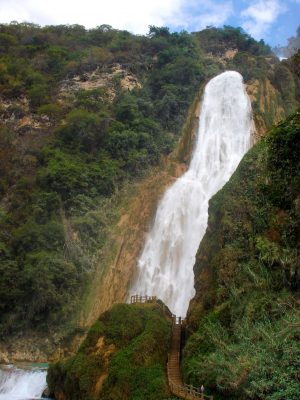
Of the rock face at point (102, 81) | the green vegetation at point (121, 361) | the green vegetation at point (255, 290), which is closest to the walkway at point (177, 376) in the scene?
the green vegetation at point (121, 361)

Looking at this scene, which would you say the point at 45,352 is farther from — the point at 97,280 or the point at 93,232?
the point at 93,232

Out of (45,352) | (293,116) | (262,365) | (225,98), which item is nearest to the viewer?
(262,365)

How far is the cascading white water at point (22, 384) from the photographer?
2122 centimetres

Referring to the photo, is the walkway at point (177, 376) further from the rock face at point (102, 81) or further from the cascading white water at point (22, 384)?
the rock face at point (102, 81)

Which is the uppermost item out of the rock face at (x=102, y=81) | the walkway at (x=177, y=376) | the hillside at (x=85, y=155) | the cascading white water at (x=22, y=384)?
the rock face at (x=102, y=81)

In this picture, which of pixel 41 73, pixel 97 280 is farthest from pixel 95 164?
pixel 41 73

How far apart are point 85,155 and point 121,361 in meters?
22.5

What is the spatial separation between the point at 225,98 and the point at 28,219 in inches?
777

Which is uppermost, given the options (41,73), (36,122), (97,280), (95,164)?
(41,73)

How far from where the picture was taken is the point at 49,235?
30.5 metres

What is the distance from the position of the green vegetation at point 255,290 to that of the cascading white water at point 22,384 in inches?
313

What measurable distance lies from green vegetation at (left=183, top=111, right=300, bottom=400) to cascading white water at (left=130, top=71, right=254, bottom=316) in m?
7.33

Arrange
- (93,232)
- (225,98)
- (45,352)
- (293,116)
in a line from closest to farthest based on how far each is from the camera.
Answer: (293,116) < (45,352) < (93,232) < (225,98)

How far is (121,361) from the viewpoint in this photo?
55.5 feet
